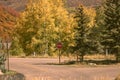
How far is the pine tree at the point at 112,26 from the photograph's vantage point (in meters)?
45.1

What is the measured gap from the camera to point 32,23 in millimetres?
66250

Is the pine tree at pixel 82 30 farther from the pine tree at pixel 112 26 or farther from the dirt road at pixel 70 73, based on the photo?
the dirt road at pixel 70 73

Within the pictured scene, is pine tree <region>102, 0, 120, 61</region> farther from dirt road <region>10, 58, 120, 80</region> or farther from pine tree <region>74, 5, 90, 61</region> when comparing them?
dirt road <region>10, 58, 120, 80</region>

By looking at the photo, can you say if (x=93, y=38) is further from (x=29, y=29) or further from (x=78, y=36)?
(x=29, y=29)

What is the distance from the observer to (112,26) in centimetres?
4566

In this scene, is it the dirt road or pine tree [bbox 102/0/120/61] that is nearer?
the dirt road

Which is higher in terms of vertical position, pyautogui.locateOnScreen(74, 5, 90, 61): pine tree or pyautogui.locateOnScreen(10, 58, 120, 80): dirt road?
pyautogui.locateOnScreen(74, 5, 90, 61): pine tree

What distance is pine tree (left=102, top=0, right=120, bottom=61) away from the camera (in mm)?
45062

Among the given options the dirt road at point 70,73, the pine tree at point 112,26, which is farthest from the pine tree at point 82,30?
the dirt road at point 70,73

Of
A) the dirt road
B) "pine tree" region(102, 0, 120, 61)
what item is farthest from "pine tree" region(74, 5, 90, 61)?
the dirt road

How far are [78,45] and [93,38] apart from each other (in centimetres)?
176

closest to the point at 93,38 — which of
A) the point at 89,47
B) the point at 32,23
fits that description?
the point at 89,47

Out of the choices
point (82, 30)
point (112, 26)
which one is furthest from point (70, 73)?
point (112, 26)

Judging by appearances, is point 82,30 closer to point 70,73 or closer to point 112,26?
point 112,26
